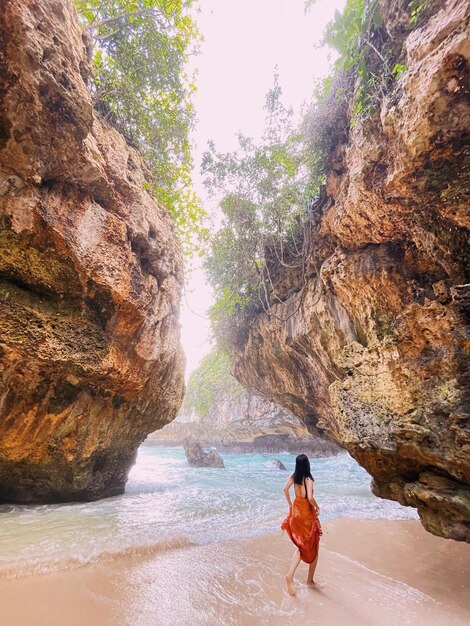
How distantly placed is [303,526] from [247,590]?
961mm

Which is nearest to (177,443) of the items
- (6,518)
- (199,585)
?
(6,518)

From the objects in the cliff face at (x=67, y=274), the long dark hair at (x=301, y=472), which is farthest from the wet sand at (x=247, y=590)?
the cliff face at (x=67, y=274)

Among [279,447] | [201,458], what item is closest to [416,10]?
[201,458]

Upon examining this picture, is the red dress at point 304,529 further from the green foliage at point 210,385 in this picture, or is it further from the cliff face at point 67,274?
the green foliage at point 210,385

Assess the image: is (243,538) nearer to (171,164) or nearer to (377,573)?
(377,573)

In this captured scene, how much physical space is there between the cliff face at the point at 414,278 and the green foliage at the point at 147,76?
4.58 metres

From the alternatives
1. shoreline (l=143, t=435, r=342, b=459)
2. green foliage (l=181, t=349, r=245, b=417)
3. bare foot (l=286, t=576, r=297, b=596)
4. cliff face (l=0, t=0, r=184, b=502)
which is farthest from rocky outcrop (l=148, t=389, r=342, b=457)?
bare foot (l=286, t=576, r=297, b=596)

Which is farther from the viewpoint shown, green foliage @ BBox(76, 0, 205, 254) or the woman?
green foliage @ BBox(76, 0, 205, 254)

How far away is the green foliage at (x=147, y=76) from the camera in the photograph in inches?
240

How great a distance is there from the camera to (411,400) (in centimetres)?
422

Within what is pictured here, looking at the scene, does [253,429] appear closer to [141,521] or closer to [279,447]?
[279,447]

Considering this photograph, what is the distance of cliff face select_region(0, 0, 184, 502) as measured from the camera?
4.44m

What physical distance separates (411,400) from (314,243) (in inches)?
198

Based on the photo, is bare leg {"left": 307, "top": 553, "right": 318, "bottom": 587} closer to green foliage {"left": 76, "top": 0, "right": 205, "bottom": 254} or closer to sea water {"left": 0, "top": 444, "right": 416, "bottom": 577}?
sea water {"left": 0, "top": 444, "right": 416, "bottom": 577}
